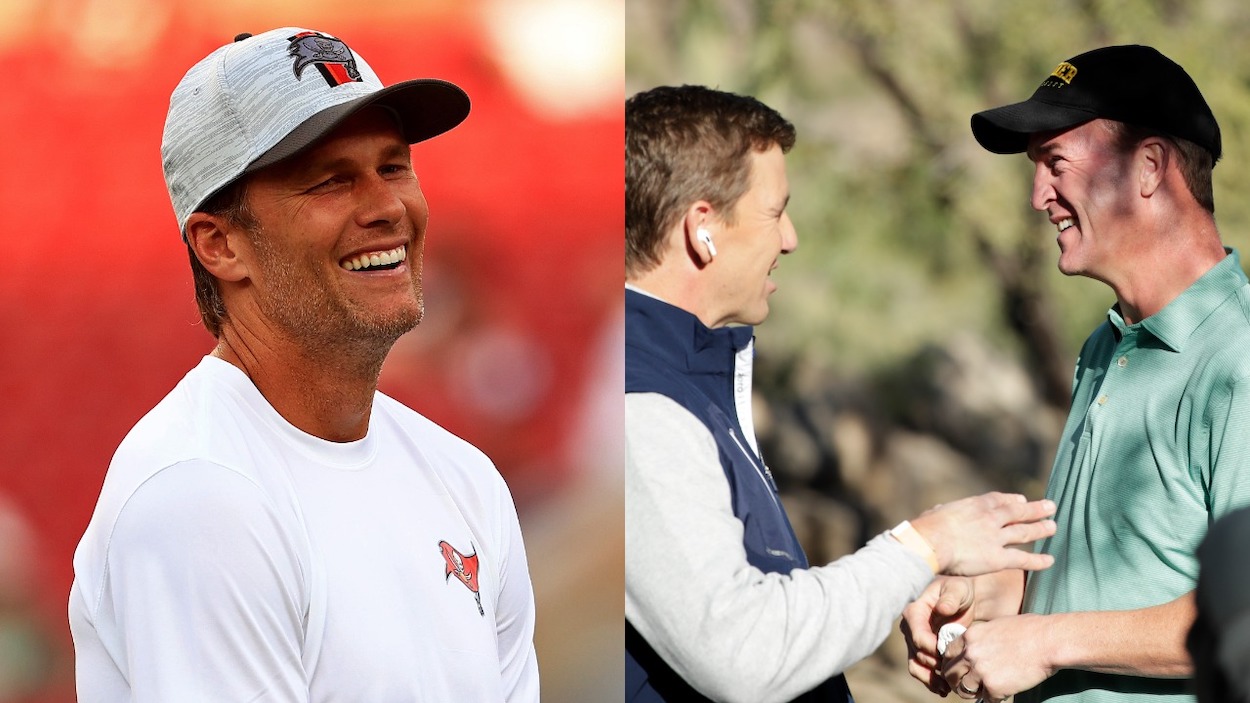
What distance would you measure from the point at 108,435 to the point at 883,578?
153 centimetres

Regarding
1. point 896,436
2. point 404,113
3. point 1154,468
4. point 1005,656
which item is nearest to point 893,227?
point 896,436

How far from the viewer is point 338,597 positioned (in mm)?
1425

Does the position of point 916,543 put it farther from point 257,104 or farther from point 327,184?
point 257,104

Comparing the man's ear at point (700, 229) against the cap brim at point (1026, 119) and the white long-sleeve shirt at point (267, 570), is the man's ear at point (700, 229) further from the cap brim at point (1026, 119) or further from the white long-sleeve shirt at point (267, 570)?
the white long-sleeve shirt at point (267, 570)

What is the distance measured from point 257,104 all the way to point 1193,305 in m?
1.46

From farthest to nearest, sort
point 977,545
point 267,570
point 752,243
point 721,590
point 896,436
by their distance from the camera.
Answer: point 896,436, point 752,243, point 977,545, point 721,590, point 267,570

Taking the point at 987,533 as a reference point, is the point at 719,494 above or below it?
above

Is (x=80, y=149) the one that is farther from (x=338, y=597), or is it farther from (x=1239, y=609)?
(x=1239, y=609)

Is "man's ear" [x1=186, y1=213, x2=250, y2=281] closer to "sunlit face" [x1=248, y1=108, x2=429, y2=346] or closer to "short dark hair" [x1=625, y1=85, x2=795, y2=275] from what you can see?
"sunlit face" [x1=248, y1=108, x2=429, y2=346]

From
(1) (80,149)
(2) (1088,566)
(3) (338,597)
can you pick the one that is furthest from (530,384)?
(3) (338,597)

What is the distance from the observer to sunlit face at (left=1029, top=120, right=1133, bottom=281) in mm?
2164

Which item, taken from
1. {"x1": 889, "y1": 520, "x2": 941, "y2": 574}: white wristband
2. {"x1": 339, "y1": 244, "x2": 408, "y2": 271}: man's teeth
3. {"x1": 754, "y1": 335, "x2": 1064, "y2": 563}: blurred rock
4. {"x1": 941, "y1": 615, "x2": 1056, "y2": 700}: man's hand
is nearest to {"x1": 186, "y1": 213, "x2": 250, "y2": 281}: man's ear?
{"x1": 339, "y1": 244, "x2": 408, "y2": 271}: man's teeth

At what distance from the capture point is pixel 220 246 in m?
1.56

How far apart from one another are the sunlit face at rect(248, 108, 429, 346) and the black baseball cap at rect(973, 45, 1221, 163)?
1.17 meters
